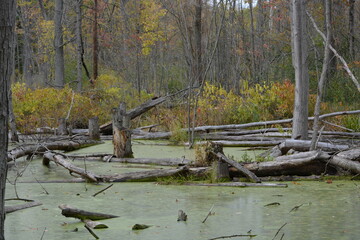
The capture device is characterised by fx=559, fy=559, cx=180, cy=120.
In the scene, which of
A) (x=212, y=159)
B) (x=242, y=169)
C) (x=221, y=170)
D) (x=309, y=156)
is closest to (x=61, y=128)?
(x=212, y=159)

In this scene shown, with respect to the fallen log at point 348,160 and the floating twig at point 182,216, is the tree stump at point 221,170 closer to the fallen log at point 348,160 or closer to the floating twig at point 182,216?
the fallen log at point 348,160

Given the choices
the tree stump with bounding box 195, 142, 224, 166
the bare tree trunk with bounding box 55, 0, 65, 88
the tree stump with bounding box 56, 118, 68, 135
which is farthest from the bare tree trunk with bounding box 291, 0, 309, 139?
the bare tree trunk with bounding box 55, 0, 65, 88

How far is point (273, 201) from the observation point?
6.09m

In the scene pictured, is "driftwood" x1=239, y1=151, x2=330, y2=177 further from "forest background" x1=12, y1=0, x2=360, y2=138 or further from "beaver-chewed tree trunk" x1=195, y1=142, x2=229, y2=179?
"forest background" x1=12, y1=0, x2=360, y2=138

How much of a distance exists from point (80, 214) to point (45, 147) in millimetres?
3800

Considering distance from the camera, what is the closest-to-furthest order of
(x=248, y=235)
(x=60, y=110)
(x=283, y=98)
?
(x=248, y=235) < (x=283, y=98) < (x=60, y=110)

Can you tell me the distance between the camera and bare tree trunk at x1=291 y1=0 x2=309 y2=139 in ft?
31.9

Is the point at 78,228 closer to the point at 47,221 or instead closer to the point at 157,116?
the point at 47,221

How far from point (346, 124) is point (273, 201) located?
7.75 m

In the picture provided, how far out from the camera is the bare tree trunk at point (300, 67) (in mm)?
9719

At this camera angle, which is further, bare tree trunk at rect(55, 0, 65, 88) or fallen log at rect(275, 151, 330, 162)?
bare tree trunk at rect(55, 0, 65, 88)

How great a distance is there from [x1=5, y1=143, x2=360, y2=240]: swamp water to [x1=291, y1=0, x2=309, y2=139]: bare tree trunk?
8.80 ft

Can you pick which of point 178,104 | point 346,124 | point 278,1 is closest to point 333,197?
point 346,124

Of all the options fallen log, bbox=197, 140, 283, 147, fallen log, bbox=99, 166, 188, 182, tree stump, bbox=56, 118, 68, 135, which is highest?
tree stump, bbox=56, 118, 68, 135
